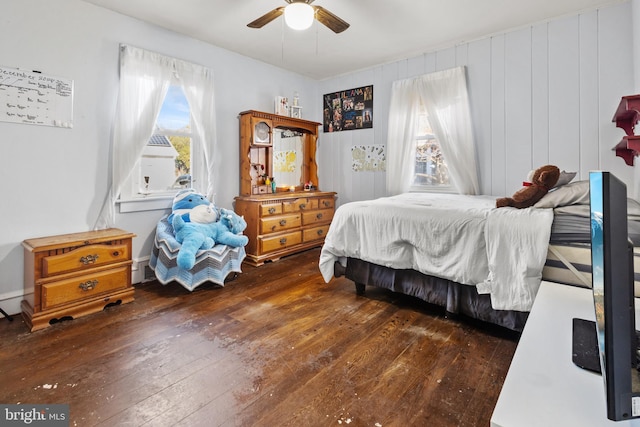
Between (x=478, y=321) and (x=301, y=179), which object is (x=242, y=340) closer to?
(x=478, y=321)

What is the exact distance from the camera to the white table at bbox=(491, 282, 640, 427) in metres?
0.61

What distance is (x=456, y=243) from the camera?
7.28 feet

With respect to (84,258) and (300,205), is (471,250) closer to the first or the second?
(300,205)

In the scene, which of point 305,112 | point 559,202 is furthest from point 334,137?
point 559,202

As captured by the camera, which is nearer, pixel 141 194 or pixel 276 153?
pixel 141 194

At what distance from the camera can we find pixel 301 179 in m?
4.90

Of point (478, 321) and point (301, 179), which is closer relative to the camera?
point (478, 321)

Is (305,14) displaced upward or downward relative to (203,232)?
upward

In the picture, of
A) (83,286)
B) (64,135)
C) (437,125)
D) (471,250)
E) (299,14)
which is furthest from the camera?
(437,125)

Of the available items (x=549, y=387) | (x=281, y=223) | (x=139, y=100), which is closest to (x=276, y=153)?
(x=281, y=223)

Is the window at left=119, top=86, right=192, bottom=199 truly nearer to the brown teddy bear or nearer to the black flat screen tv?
the brown teddy bear

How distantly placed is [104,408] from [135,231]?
6.80 feet

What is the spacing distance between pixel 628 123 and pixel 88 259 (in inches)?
164

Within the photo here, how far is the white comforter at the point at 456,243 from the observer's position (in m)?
1.92
